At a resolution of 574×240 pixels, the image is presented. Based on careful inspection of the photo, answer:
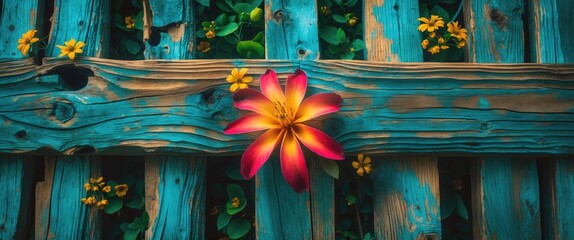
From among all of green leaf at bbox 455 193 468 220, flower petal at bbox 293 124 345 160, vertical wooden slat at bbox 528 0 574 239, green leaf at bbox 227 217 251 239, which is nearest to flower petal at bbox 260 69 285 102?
flower petal at bbox 293 124 345 160

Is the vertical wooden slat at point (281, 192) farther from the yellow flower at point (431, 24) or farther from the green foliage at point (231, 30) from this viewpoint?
the yellow flower at point (431, 24)

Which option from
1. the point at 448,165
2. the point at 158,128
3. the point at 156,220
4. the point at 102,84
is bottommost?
the point at 156,220

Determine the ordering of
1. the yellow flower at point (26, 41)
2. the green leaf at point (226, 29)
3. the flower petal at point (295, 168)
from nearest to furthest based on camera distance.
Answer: the flower petal at point (295, 168) < the yellow flower at point (26, 41) < the green leaf at point (226, 29)

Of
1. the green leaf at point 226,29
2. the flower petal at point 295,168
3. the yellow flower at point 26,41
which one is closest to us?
the flower petal at point 295,168

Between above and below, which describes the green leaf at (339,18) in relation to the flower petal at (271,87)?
above

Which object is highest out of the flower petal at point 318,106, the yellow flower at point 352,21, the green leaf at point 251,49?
the yellow flower at point 352,21

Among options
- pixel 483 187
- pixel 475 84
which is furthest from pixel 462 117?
pixel 483 187

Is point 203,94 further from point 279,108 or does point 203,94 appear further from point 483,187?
point 483,187

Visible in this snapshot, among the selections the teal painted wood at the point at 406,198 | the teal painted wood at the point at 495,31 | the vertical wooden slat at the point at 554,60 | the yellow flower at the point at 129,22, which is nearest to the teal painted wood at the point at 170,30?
the yellow flower at the point at 129,22
